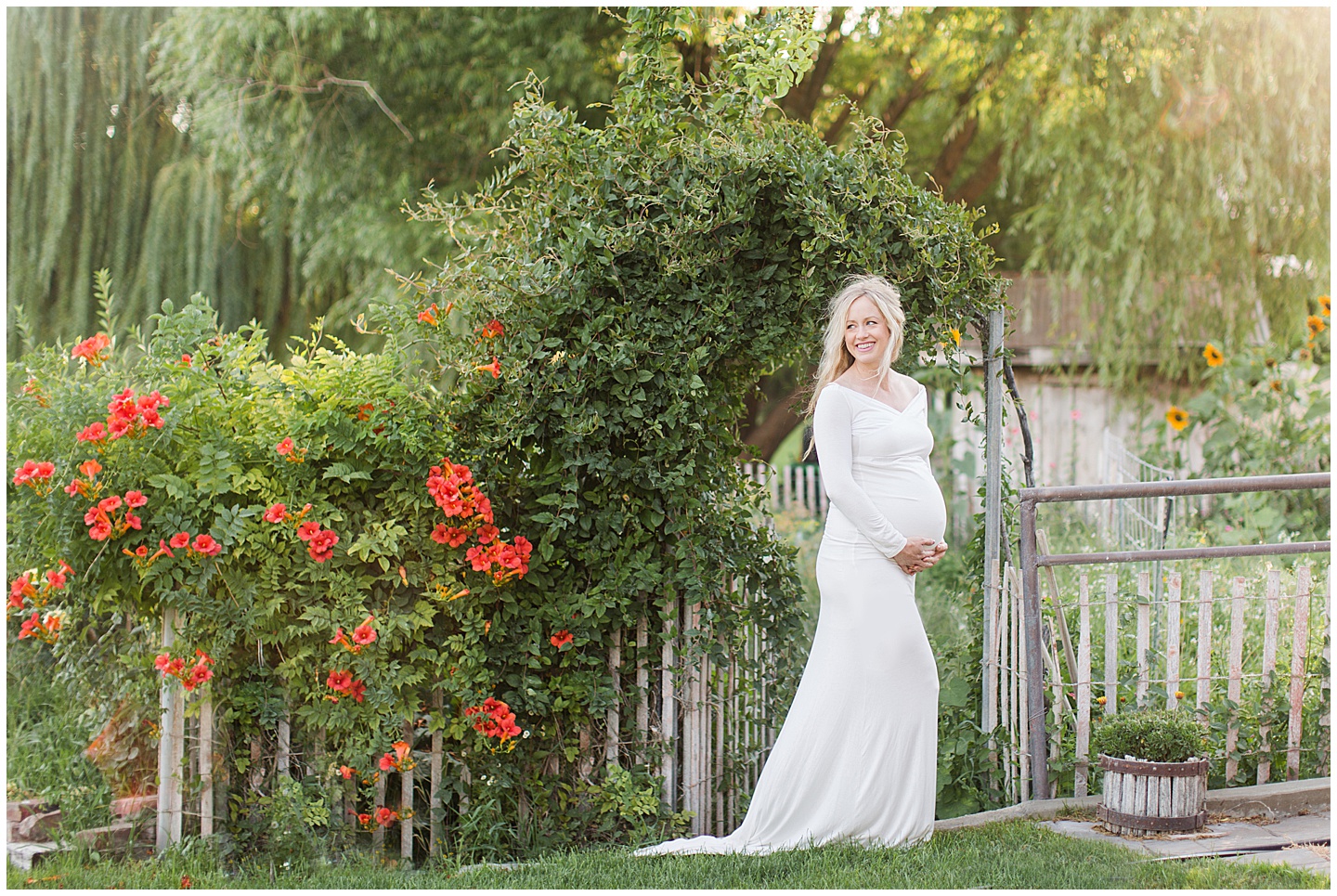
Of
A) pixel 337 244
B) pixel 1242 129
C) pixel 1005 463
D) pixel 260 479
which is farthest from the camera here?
pixel 337 244

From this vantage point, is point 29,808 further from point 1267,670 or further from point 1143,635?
point 1267,670

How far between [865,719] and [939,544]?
0.68m

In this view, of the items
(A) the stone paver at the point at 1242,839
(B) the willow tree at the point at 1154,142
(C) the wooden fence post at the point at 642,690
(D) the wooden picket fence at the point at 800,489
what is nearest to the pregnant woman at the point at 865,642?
(C) the wooden fence post at the point at 642,690

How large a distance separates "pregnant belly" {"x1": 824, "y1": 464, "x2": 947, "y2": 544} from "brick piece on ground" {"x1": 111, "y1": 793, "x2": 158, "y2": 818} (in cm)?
269

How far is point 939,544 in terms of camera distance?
3.39 m

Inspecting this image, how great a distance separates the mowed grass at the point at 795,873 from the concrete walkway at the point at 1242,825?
13 centimetres

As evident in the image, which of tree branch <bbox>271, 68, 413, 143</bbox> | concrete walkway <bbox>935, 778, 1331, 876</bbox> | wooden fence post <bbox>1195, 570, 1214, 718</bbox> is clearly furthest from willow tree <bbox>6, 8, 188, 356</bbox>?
wooden fence post <bbox>1195, 570, 1214, 718</bbox>

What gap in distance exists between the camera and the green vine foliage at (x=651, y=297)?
338 centimetres

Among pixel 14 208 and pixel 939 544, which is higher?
pixel 14 208

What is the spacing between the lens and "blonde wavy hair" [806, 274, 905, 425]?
3340 millimetres

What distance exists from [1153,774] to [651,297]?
2.46 metres

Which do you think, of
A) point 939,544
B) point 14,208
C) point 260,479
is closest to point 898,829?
point 939,544

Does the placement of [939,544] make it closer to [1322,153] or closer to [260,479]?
[260,479]

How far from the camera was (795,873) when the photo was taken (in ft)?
10.2
